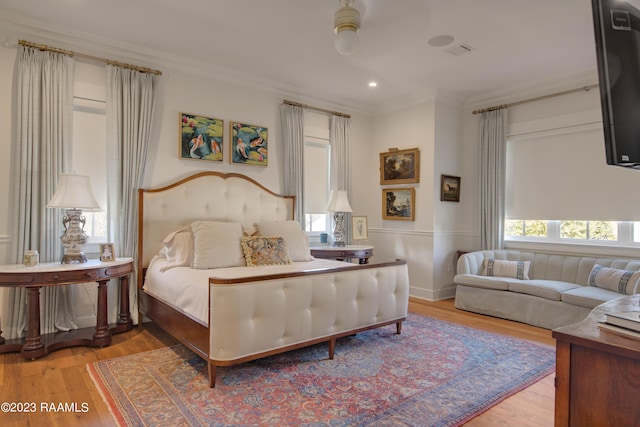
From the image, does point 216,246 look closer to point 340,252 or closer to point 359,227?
point 340,252

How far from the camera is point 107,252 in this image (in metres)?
3.54

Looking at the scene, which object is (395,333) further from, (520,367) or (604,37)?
(604,37)

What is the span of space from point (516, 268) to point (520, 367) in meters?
1.98

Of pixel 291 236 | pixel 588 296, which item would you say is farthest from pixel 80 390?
pixel 588 296

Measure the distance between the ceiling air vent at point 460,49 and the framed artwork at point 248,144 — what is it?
240 cm

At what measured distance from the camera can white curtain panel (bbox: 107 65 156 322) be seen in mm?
3818

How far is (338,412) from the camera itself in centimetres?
224

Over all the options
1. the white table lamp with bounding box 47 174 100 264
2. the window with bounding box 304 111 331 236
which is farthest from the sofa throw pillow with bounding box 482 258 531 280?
the white table lamp with bounding box 47 174 100 264

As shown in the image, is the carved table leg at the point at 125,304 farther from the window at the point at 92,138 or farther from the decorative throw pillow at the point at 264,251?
the decorative throw pillow at the point at 264,251

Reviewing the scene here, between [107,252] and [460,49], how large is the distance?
4.07 m

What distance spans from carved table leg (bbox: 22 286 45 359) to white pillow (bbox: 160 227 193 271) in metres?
0.95

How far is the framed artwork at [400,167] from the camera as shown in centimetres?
554

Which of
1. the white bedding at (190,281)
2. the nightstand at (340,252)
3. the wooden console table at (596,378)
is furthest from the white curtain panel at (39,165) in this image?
the wooden console table at (596,378)

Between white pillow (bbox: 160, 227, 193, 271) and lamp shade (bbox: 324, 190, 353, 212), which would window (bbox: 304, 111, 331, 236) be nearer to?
lamp shade (bbox: 324, 190, 353, 212)
